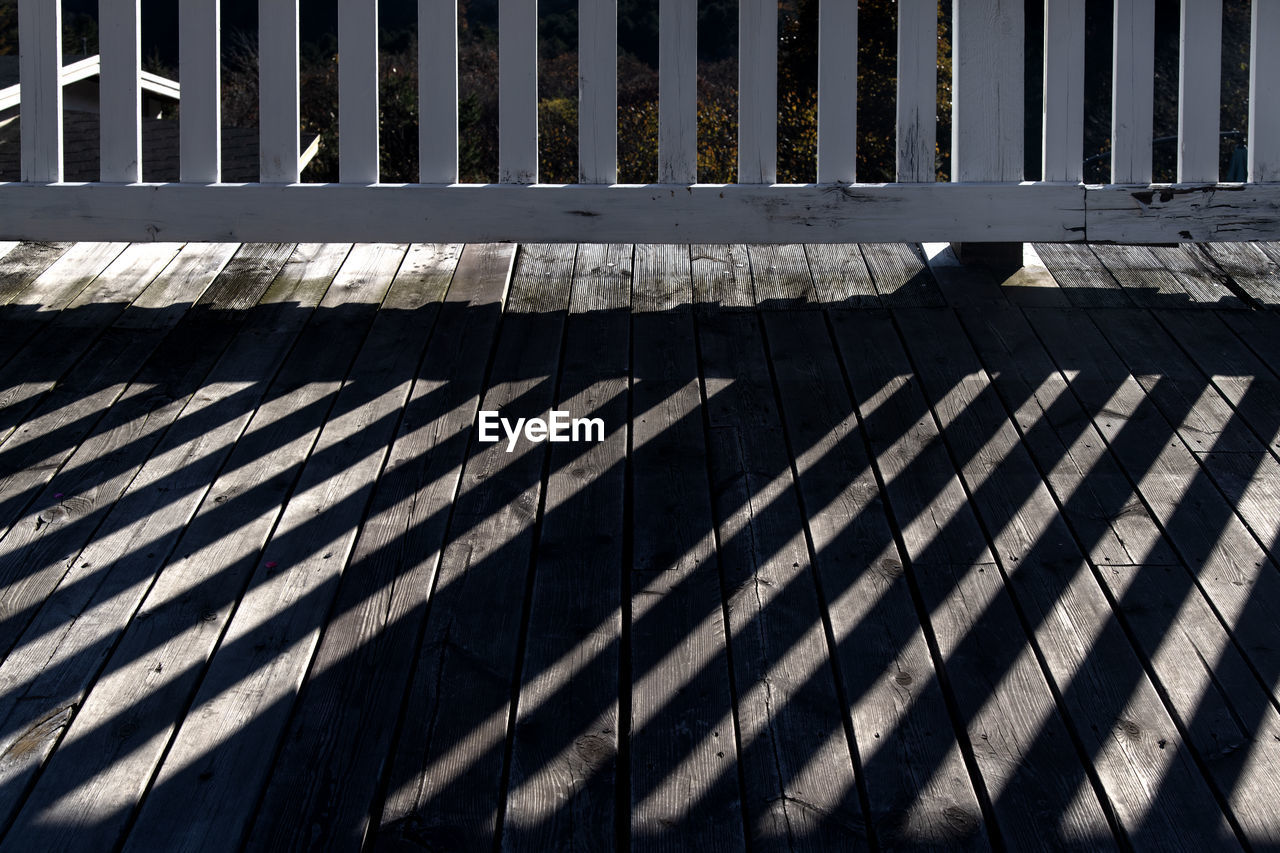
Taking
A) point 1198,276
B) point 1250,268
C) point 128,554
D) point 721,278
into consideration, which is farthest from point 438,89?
point 1250,268

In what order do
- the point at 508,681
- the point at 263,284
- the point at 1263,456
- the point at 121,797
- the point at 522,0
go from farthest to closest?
the point at 263,284, the point at 522,0, the point at 1263,456, the point at 508,681, the point at 121,797

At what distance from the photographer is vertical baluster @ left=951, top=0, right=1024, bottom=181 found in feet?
9.45

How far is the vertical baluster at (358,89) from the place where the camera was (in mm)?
2857

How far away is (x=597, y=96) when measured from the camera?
9.46 feet

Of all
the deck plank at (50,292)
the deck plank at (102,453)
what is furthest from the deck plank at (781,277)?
the deck plank at (50,292)

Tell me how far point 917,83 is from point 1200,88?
713mm

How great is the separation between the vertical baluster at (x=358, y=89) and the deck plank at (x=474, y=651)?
0.73 meters

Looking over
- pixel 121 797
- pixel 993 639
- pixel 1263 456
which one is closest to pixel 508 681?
pixel 121 797

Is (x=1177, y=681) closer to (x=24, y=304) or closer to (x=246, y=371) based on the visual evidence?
(x=246, y=371)

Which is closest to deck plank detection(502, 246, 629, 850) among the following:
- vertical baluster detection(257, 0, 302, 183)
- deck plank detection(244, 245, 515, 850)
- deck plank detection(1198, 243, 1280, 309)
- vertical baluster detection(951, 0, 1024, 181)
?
deck plank detection(244, 245, 515, 850)

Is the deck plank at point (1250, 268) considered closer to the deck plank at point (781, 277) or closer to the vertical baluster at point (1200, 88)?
the vertical baluster at point (1200, 88)

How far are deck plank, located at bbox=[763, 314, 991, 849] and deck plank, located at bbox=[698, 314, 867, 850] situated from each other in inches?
1.2

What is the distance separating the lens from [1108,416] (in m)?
2.38

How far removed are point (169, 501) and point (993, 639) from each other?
1415mm
